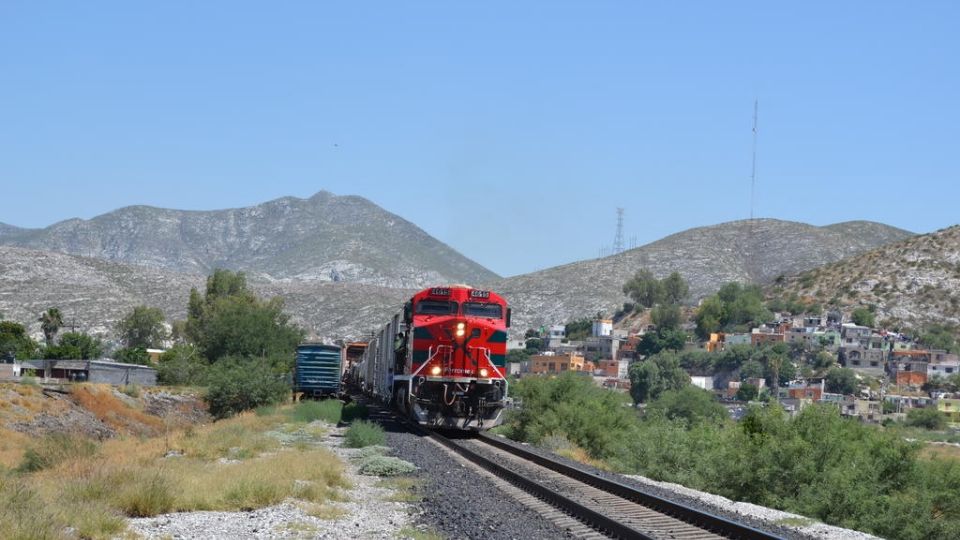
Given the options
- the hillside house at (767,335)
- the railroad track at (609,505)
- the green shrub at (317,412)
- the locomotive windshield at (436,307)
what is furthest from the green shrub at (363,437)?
the hillside house at (767,335)

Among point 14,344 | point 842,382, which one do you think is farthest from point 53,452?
point 842,382

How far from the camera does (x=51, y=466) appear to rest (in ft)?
69.8

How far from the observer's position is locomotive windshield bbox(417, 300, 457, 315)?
31453 millimetres

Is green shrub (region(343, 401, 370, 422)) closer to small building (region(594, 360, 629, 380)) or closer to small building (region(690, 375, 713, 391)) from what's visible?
small building (region(690, 375, 713, 391))

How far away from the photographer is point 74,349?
108875 mm

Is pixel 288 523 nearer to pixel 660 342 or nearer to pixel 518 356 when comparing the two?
pixel 518 356

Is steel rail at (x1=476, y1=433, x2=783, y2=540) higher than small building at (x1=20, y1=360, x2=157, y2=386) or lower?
higher

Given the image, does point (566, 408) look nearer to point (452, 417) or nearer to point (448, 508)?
point (452, 417)

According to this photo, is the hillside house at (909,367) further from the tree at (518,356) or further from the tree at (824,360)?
the tree at (518,356)

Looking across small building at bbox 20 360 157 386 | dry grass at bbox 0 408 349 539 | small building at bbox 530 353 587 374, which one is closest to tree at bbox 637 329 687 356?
small building at bbox 530 353 587 374

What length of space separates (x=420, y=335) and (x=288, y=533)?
59.4 feet

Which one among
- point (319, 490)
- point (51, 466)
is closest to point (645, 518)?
point (319, 490)

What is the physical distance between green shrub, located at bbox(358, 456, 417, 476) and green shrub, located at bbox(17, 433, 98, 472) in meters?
5.47

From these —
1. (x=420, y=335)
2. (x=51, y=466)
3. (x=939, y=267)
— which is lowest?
(x=51, y=466)
